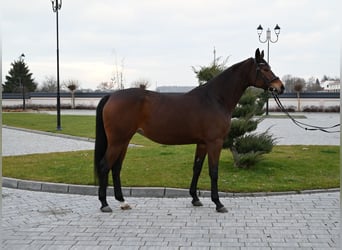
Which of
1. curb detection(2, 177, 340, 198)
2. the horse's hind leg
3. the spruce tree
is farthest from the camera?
the spruce tree

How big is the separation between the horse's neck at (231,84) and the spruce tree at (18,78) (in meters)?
52.7

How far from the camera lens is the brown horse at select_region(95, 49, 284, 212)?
5684mm

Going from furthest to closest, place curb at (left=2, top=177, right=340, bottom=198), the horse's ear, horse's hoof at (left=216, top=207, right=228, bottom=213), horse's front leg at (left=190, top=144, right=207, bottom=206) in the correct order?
curb at (left=2, top=177, right=340, bottom=198), horse's front leg at (left=190, top=144, right=207, bottom=206), the horse's ear, horse's hoof at (left=216, top=207, right=228, bottom=213)

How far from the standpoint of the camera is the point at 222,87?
5.98 metres

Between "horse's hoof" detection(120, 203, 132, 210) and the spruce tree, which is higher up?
the spruce tree

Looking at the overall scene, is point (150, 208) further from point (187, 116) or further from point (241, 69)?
point (241, 69)

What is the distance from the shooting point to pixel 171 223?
5094 millimetres

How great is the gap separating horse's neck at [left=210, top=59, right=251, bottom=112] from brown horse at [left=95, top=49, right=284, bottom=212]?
0.7 inches

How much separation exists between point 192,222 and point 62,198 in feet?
8.22

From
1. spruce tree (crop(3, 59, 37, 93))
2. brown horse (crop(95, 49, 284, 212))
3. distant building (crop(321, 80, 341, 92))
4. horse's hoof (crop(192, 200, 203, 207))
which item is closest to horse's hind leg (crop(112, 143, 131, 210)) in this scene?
brown horse (crop(95, 49, 284, 212))

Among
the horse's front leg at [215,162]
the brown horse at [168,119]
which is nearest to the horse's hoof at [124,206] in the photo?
the brown horse at [168,119]

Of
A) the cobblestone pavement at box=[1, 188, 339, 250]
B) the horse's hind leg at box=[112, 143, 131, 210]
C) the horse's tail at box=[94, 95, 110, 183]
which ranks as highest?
the horse's tail at box=[94, 95, 110, 183]

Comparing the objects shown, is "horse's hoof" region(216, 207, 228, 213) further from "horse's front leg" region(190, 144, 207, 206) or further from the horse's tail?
the horse's tail

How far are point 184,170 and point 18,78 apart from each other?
2074 inches
